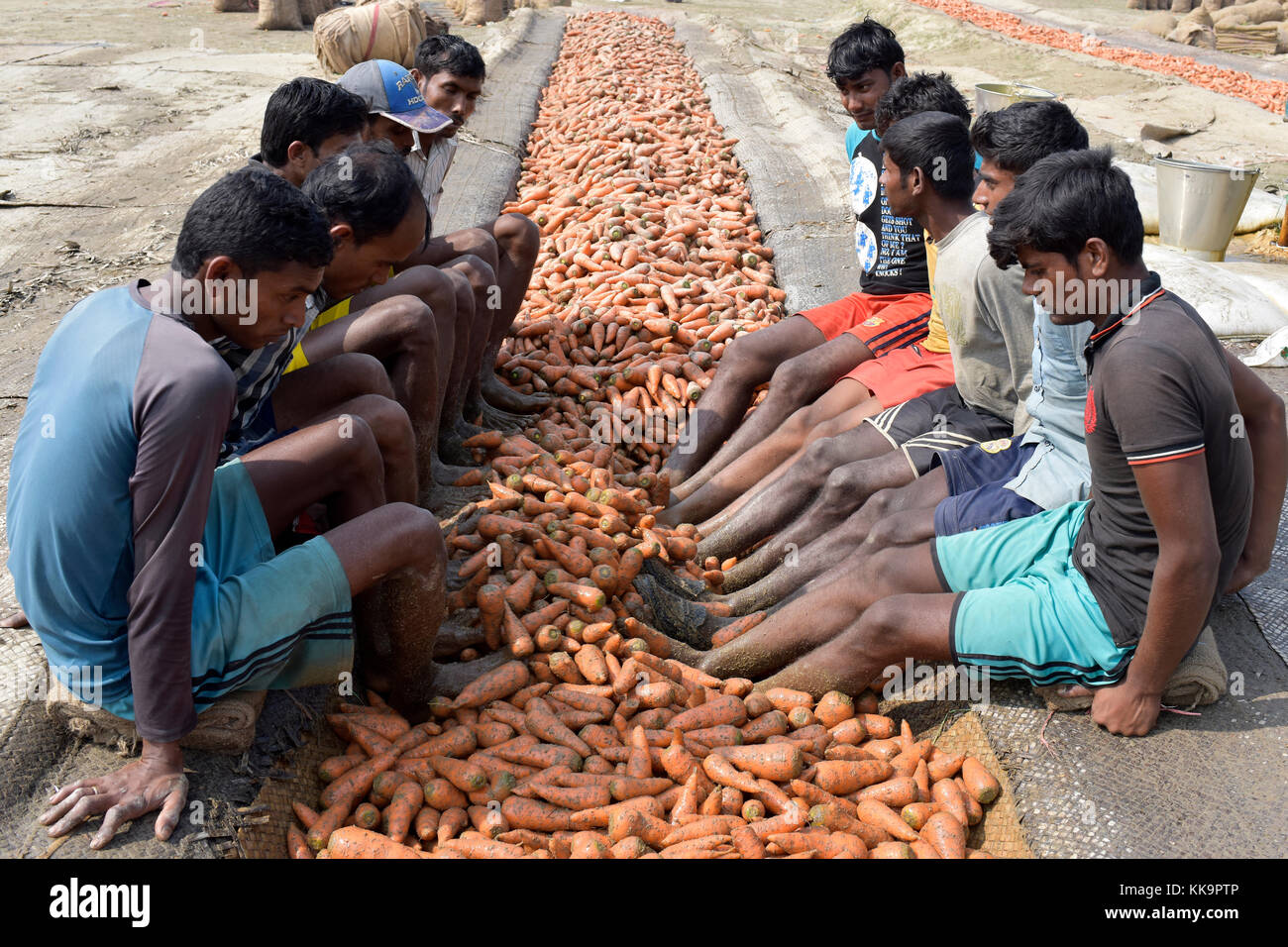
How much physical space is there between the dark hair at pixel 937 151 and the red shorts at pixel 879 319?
682 millimetres

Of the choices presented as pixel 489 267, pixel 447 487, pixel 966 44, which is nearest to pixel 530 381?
pixel 489 267

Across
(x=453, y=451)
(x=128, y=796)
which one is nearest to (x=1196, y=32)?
(x=453, y=451)

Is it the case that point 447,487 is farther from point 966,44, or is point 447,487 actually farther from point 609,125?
point 966,44

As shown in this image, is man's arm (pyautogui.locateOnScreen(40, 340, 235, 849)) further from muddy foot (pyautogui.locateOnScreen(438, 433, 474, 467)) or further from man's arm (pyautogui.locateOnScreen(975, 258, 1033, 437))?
man's arm (pyautogui.locateOnScreen(975, 258, 1033, 437))

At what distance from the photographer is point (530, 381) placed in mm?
4914

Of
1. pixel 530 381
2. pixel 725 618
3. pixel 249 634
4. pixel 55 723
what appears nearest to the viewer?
pixel 249 634

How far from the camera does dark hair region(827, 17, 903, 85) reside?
4496 millimetres

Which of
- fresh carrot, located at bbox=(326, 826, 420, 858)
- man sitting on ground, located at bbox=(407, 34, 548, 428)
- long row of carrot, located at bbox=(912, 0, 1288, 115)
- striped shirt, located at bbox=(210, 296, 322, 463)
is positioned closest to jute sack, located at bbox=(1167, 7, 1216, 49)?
long row of carrot, located at bbox=(912, 0, 1288, 115)

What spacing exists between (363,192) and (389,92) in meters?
1.25

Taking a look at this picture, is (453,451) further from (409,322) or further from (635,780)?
(635,780)

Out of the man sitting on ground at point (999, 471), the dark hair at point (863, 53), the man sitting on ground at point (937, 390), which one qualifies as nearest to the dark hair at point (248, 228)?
the man sitting on ground at point (999, 471)

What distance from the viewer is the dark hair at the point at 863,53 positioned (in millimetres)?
4496
